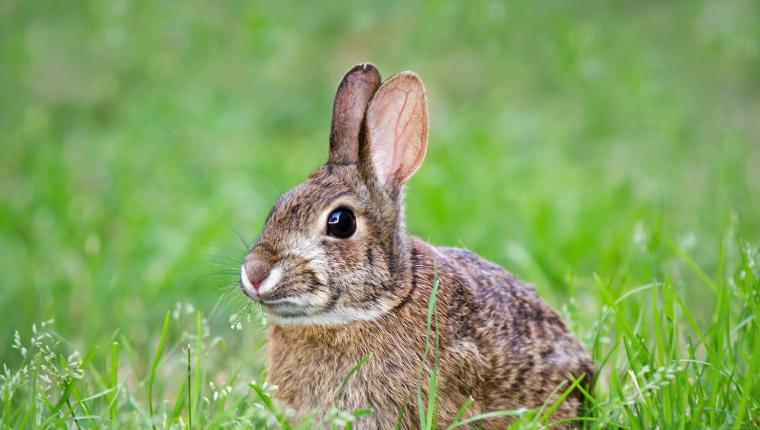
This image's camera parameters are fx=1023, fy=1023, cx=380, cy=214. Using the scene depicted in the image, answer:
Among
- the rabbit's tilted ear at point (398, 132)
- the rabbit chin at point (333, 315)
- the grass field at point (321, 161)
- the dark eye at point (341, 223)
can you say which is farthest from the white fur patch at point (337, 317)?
the rabbit's tilted ear at point (398, 132)

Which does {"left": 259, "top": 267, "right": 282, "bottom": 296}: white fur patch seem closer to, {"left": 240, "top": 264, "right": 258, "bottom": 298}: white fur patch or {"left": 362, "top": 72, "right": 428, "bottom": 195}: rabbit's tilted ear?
{"left": 240, "top": 264, "right": 258, "bottom": 298}: white fur patch

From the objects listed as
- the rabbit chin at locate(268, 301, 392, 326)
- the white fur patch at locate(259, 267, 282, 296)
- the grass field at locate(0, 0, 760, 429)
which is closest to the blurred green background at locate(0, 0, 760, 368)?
the grass field at locate(0, 0, 760, 429)

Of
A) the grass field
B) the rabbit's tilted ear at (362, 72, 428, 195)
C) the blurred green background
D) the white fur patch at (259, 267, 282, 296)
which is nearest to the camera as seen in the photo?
the white fur patch at (259, 267, 282, 296)

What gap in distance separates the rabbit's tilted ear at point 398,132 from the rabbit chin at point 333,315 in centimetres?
45

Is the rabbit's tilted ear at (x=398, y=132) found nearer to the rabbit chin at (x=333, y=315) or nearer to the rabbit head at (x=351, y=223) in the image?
the rabbit head at (x=351, y=223)

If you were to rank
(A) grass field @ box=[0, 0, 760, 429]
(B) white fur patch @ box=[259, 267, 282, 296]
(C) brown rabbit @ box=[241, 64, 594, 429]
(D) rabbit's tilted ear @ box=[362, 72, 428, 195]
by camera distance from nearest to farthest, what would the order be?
(B) white fur patch @ box=[259, 267, 282, 296], (C) brown rabbit @ box=[241, 64, 594, 429], (A) grass field @ box=[0, 0, 760, 429], (D) rabbit's tilted ear @ box=[362, 72, 428, 195]

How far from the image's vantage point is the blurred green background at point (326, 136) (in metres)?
5.41

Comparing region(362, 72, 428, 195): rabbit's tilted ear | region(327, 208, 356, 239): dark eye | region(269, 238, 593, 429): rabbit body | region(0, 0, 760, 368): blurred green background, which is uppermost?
region(0, 0, 760, 368): blurred green background

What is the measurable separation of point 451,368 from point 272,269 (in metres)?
0.69

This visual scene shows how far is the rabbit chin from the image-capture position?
3201 mm

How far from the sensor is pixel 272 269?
122 inches

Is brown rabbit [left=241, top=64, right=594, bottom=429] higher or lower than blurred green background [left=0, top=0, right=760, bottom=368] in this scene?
lower

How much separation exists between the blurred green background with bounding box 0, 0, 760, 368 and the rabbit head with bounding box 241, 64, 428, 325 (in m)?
0.42

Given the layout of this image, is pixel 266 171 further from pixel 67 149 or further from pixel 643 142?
pixel 643 142
